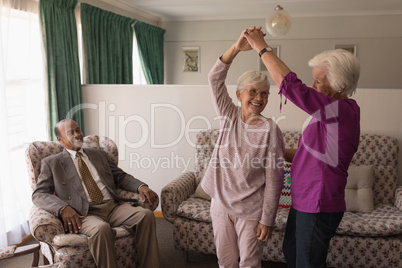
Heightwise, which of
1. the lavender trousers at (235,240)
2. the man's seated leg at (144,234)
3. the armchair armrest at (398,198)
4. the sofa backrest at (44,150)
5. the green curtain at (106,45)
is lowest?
the man's seated leg at (144,234)

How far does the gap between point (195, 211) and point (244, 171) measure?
125 cm

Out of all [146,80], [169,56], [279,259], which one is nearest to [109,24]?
[146,80]

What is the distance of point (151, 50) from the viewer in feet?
20.9

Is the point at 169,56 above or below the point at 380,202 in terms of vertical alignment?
above

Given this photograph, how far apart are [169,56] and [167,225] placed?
14.5 feet

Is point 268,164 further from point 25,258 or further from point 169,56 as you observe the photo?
point 169,56

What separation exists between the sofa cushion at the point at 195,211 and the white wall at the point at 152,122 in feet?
2.98

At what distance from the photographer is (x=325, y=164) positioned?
4.92 feet

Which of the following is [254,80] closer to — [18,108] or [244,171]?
[244,171]

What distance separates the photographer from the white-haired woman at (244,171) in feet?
Answer: 5.50

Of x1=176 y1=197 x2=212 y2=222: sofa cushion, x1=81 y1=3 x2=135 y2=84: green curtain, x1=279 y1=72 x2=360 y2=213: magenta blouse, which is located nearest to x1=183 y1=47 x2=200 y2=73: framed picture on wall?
x1=81 y1=3 x2=135 y2=84: green curtain

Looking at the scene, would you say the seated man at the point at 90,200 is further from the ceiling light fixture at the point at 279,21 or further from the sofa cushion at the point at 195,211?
the ceiling light fixture at the point at 279,21

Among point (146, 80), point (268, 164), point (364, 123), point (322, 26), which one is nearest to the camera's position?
point (268, 164)

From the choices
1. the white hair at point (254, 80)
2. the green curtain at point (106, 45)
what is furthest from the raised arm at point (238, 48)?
the green curtain at point (106, 45)
